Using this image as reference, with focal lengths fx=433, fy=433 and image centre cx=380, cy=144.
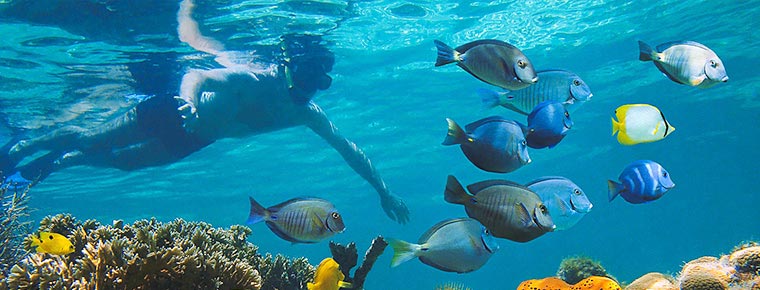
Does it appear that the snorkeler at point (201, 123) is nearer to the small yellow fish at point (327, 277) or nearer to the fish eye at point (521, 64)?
the small yellow fish at point (327, 277)

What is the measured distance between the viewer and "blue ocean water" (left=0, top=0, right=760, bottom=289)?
13078 millimetres

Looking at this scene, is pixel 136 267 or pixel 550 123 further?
pixel 136 267

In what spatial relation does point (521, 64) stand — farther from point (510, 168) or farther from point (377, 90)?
point (377, 90)

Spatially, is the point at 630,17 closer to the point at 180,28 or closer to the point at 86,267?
the point at 180,28

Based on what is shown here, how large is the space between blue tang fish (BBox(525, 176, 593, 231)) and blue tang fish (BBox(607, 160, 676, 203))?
0.50 meters

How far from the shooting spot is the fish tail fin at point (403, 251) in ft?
9.83

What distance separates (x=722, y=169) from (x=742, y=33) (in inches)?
1432

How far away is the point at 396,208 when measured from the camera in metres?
10.3

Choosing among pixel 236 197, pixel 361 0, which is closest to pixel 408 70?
pixel 361 0

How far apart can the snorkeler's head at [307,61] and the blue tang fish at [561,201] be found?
37.5 feet

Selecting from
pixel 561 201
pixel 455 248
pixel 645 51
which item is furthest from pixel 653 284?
pixel 455 248

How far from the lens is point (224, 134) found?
13.7 metres

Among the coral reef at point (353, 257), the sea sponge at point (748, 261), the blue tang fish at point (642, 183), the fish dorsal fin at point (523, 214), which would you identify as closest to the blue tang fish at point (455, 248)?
the fish dorsal fin at point (523, 214)

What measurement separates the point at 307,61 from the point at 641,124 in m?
14.0
